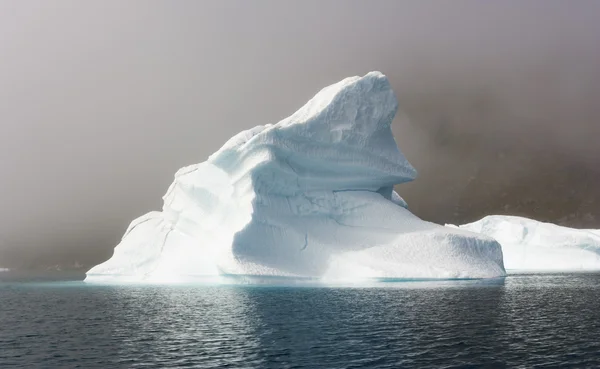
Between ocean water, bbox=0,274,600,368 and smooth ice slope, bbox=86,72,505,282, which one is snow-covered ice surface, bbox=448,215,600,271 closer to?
smooth ice slope, bbox=86,72,505,282

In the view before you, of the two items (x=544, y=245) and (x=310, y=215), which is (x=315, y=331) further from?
(x=544, y=245)

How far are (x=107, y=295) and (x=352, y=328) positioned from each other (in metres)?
20.6

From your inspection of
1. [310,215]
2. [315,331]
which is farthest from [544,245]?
[315,331]

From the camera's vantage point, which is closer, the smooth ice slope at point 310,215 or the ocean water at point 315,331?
the ocean water at point 315,331

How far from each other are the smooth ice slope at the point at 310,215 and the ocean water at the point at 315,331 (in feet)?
20.6

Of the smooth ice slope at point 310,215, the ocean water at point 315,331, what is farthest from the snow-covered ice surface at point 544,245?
the ocean water at point 315,331

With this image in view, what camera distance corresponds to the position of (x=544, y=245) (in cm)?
6738

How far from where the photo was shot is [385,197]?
4328 cm

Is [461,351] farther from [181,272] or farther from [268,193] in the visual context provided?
[181,272]

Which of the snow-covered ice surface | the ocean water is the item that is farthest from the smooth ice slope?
the snow-covered ice surface

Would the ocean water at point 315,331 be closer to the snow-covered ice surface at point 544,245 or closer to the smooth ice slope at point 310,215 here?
the smooth ice slope at point 310,215

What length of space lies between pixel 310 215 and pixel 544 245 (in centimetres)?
4482

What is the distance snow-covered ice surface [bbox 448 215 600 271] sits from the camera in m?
65.2

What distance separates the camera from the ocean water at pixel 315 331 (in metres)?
12.9
